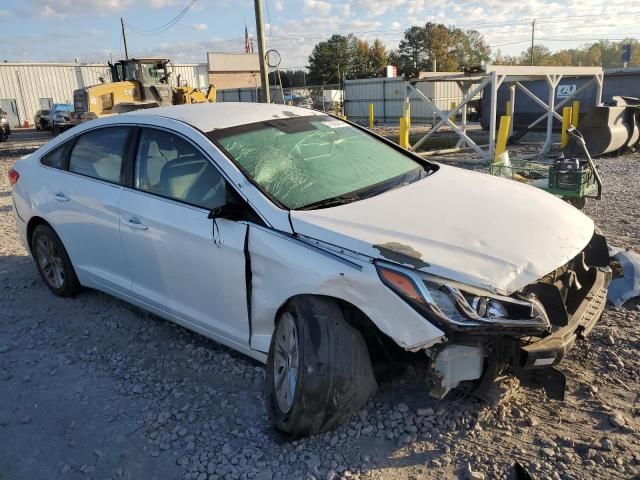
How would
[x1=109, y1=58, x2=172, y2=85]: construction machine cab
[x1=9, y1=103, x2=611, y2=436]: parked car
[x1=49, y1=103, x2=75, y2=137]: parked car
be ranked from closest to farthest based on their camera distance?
1. [x1=9, y1=103, x2=611, y2=436]: parked car
2. [x1=109, y1=58, x2=172, y2=85]: construction machine cab
3. [x1=49, y1=103, x2=75, y2=137]: parked car

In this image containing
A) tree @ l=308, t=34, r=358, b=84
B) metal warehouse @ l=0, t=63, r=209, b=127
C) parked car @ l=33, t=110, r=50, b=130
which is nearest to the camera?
Result: parked car @ l=33, t=110, r=50, b=130

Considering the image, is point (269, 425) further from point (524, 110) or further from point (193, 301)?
point (524, 110)

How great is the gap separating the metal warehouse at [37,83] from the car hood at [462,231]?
43997 millimetres

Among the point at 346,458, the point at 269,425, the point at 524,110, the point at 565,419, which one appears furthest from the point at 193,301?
the point at 524,110

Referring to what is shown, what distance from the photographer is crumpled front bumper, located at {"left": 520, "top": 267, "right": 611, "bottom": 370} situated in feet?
8.31

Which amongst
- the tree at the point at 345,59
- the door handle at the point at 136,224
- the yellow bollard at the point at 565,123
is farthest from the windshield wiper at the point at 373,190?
the tree at the point at 345,59

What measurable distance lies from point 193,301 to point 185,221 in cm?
49

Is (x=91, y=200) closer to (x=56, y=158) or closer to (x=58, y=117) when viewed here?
(x=56, y=158)

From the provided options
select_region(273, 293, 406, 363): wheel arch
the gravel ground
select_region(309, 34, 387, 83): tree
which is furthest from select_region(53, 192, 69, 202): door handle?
select_region(309, 34, 387, 83): tree

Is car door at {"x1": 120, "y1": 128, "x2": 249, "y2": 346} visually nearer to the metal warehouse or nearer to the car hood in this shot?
the car hood

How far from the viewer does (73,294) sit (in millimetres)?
4723

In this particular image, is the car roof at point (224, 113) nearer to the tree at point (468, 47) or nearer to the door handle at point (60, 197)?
the door handle at point (60, 197)

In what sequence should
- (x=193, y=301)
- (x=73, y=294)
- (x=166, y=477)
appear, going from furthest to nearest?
(x=73, y=294), (x=193, y=301), (x=166, y=477)

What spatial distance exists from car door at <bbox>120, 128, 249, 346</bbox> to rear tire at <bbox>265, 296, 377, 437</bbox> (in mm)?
485
